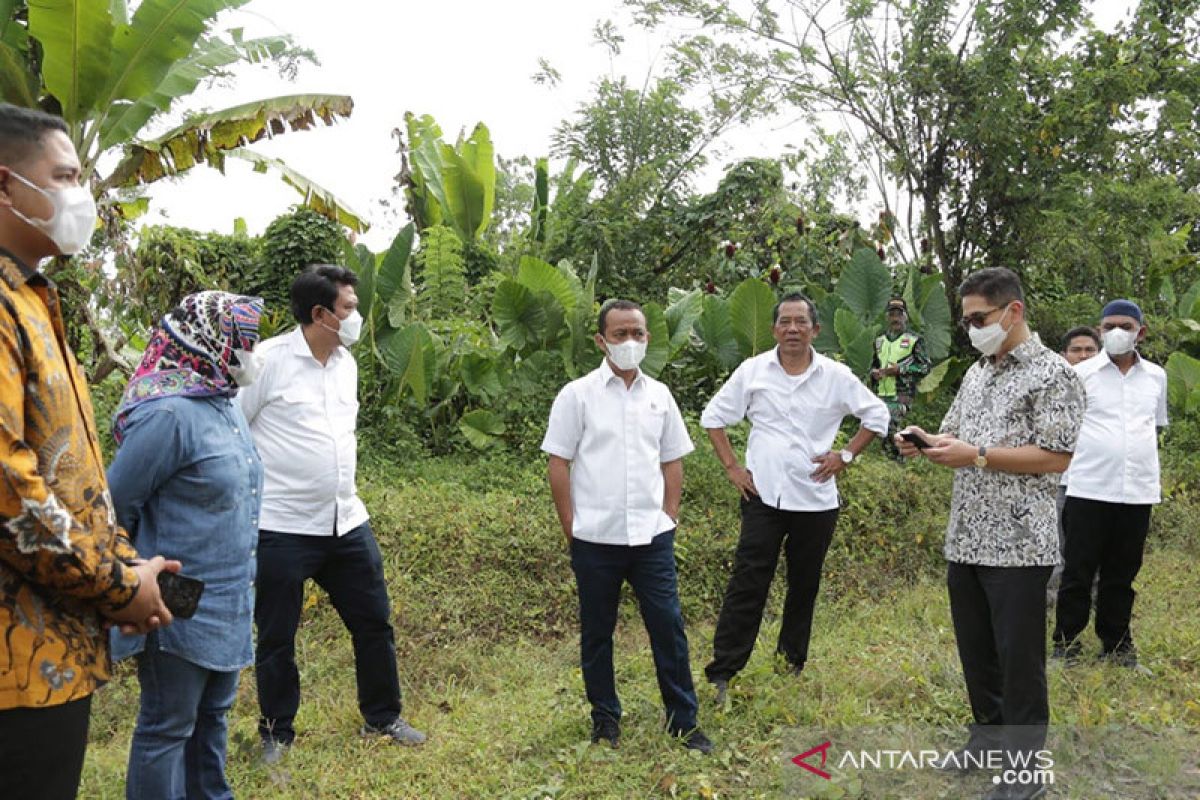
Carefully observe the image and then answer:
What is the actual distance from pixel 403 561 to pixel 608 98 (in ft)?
30.9

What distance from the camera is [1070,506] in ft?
16.6

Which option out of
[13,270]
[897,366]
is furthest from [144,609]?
[897,366]

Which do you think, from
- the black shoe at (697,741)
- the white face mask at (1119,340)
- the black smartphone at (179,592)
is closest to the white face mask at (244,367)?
the black smartphone at (179,592)

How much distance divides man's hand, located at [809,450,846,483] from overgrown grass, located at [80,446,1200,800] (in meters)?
0.94

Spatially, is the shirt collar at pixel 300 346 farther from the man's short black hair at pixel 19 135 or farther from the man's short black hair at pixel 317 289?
the man's short black hair at pixel 19 135

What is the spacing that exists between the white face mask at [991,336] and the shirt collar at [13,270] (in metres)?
2.90

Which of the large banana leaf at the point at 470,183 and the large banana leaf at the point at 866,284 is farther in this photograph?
the large banana leaf at the point at 470,183

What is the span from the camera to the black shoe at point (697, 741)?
12.5 feet

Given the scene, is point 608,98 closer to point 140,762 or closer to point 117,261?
point 117,261

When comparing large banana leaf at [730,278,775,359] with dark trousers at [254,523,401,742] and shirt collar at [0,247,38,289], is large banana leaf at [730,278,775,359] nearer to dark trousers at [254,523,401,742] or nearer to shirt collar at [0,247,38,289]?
dark trousers at [254,523,401,742]

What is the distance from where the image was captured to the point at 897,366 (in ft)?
28.7

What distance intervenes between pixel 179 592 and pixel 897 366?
7.52 metres

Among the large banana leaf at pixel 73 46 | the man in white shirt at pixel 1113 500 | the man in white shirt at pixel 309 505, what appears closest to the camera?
the man in white shirt at pixel 309 505

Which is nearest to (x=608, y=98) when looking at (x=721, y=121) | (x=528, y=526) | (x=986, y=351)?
(x=721, y=121)
